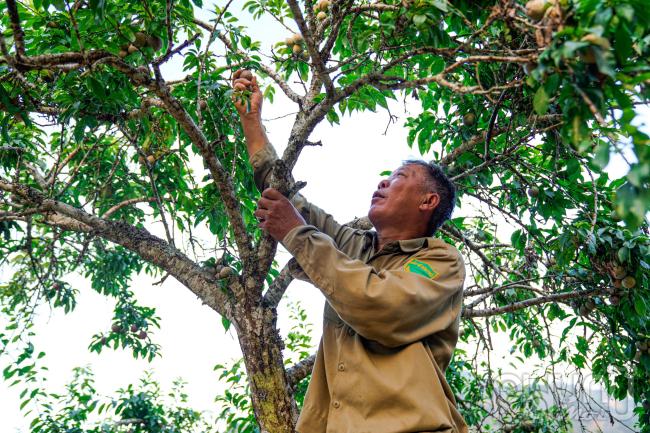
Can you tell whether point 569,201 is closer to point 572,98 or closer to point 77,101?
point 572,98

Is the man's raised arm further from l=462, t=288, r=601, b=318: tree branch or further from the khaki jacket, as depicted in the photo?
l=462, t=288, r=601, b=318: tree branch

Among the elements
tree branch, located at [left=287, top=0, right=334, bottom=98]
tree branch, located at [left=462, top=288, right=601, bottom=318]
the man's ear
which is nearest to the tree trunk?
the man's ear

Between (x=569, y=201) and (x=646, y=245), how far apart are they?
0.49 meters

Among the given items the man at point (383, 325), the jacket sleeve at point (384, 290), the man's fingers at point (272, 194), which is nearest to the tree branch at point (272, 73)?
the man's fingers at point (272, 194)

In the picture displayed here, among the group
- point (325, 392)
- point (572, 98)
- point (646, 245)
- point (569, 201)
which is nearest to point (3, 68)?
point (325, 392)

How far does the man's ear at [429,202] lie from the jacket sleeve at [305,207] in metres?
0.34

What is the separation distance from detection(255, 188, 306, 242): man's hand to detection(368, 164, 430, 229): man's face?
0.38 meters

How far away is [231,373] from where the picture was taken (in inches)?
224

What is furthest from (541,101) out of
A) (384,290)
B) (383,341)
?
(383,341)

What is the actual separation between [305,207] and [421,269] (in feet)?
2.49

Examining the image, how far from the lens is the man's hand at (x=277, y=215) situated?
226cm

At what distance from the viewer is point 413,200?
8.36ft

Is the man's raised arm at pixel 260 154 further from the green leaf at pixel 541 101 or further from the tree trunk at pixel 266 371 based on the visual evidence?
the green leaf at pixel 541 101

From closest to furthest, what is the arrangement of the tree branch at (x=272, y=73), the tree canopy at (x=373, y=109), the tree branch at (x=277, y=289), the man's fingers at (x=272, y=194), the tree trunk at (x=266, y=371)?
1. the tree canopy at (x=373, y=109)
2. the man's fingers at (x=272, y=194)
3. the tree trunk at (x=266, y=371)
4. the tree branch at (x=277, y=289)
5. the tree branch at (x=272, y=73)
